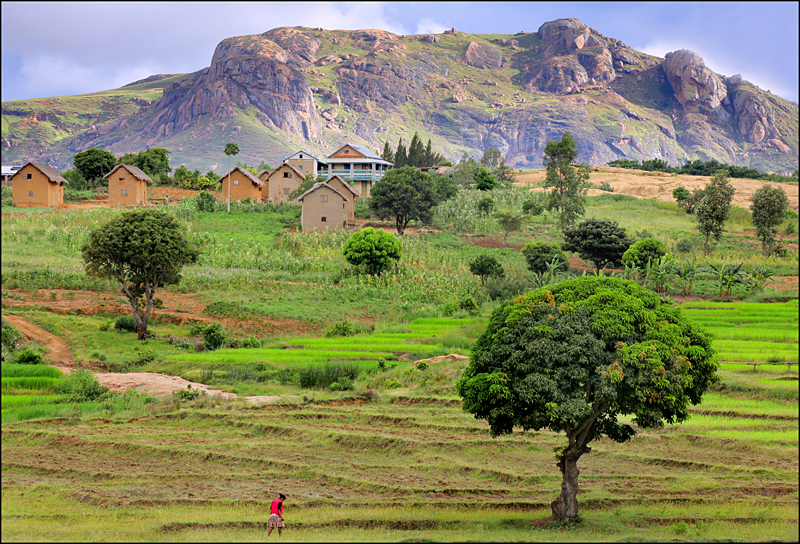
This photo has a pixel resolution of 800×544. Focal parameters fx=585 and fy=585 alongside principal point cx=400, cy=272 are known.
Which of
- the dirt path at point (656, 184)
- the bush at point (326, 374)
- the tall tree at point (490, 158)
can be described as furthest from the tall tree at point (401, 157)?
the bush at point (326, 374)

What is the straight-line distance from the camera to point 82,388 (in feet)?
67.5

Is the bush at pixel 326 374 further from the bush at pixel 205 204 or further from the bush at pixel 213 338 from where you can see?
the bush at pixel 205 204

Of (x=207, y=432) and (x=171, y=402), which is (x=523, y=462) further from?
(x=171, y=402)

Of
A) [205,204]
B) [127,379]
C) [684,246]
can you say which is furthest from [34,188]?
[684,246]

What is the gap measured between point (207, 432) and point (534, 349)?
1128 cm

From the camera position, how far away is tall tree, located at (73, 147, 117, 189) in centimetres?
7581

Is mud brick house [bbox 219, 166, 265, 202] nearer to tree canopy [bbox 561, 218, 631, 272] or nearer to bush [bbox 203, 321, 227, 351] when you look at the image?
tree canopy [bbox 561, 218, 631, 272]

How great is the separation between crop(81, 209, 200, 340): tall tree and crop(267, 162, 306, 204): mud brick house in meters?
46.1

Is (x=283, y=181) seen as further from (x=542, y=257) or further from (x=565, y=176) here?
(x=542, y=257)

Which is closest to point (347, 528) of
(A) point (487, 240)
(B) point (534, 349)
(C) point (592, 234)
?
(B) point (534, 349)

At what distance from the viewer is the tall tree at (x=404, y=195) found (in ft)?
190

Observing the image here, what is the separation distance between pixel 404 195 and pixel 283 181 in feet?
82.1

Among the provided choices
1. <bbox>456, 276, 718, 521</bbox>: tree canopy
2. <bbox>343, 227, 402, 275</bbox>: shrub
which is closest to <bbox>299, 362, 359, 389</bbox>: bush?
<bbox>456, 276, 718, 521</bbox>: tree canopy

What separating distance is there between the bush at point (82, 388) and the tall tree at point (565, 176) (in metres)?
43.7
